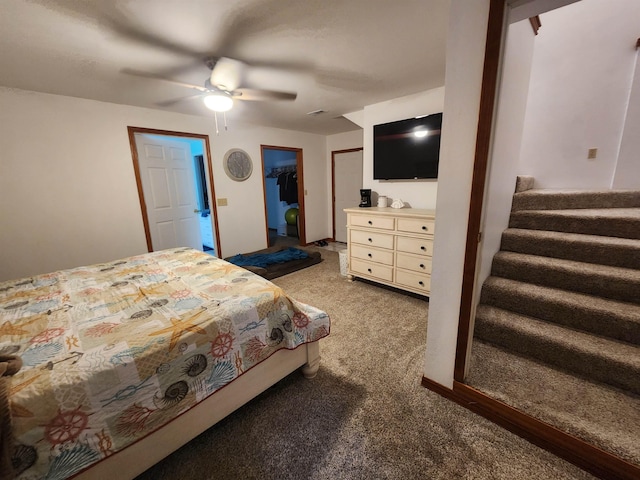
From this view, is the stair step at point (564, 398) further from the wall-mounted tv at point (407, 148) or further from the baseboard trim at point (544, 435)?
the wall-mounted tv at point (407, 148)

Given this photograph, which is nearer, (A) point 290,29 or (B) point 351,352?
(A) point 290,29

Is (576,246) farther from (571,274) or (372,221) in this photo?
(372,221)

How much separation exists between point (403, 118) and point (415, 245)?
1.61 metres

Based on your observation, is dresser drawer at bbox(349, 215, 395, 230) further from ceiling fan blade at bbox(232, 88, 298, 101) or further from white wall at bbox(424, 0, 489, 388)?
ceiling fan blade at bbox(232, 88, 298, 101)

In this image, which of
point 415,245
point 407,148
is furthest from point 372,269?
point 407,148

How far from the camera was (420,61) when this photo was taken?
2068mm

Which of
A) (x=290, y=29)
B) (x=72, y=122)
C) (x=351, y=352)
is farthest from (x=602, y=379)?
(x=72, y=122)

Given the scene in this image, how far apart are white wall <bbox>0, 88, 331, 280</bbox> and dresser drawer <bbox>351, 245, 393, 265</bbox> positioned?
9.11 ft

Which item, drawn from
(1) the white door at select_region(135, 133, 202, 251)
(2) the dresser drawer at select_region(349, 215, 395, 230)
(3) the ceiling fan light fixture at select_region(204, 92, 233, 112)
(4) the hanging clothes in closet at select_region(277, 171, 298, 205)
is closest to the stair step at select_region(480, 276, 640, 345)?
(2) the dresser drawer at select_region(349, 215, 395, 230)

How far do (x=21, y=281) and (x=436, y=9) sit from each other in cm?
328

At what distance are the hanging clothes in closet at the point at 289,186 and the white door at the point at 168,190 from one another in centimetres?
210

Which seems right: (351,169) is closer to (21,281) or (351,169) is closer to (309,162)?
(309,162)

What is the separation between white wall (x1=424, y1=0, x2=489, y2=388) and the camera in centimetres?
112

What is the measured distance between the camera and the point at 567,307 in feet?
5.46
